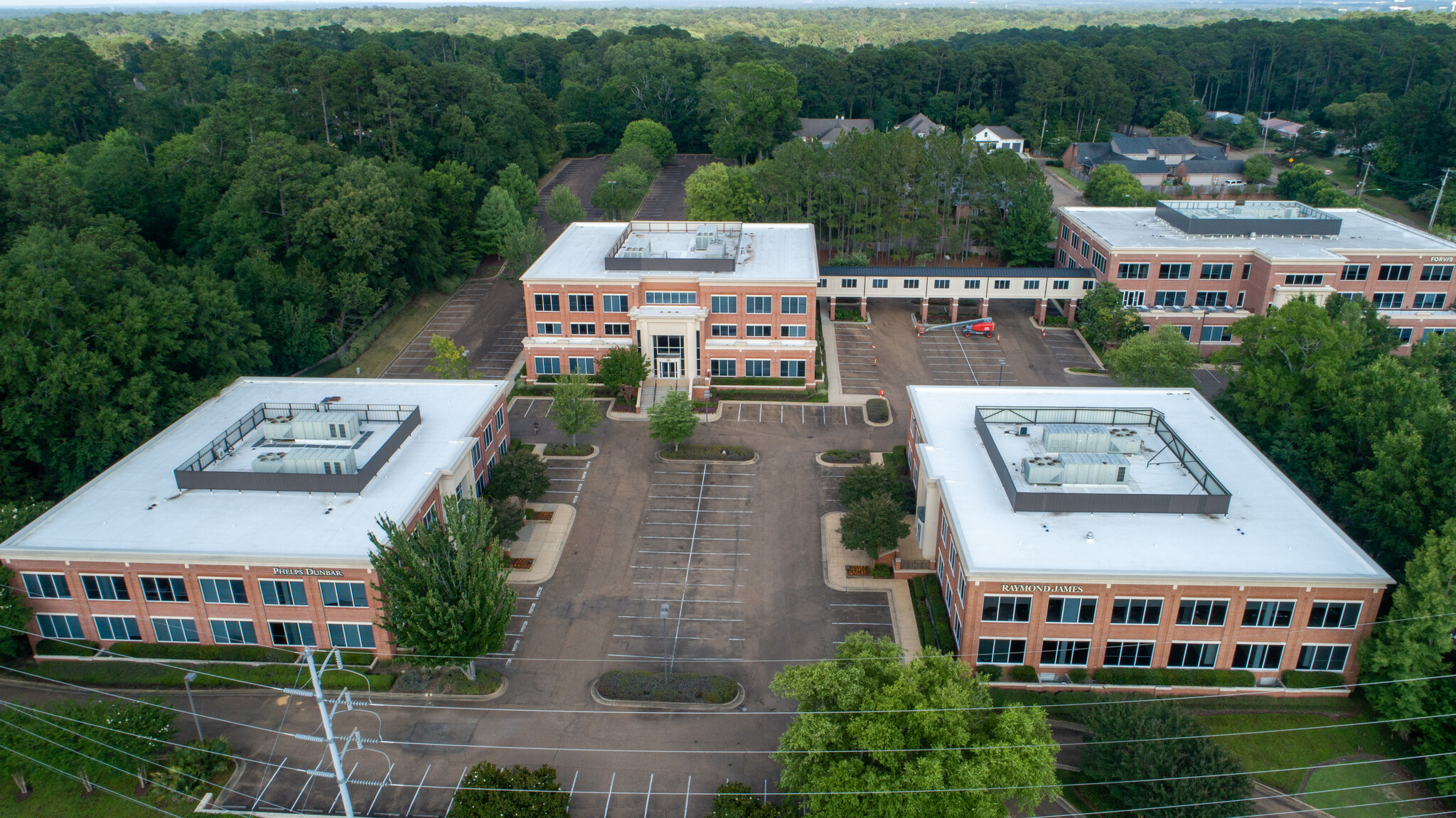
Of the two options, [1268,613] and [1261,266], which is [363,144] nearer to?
[1261,266]

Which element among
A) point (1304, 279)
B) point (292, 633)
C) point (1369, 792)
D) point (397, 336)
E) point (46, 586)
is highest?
point (1304, 279)

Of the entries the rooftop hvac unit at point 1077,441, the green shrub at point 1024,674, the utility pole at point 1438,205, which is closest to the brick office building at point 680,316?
the rooftop hvac unit at point 1077,441

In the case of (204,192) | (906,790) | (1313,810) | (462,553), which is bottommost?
(1313,810)

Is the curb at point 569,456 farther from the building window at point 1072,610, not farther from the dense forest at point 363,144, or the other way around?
the building window at point 1072,610

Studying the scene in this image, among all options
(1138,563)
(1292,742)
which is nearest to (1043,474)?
(1138,563)

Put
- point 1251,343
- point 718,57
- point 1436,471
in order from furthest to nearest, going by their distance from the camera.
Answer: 1. point 718,57
2. point 1251,343
3. point 1436,471

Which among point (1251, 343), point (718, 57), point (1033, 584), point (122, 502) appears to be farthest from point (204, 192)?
point (718, 57)

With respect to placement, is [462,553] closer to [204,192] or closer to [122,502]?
[122,502]

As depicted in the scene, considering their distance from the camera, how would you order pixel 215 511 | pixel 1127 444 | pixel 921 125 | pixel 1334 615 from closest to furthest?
pixel 1334 615 → pixel 215 511 → pixel 1127 444 → pixel 921 125
